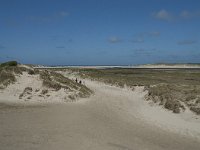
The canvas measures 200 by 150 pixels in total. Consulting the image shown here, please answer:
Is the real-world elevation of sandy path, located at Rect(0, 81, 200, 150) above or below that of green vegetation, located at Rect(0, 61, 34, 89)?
below

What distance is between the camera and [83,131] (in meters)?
15.4

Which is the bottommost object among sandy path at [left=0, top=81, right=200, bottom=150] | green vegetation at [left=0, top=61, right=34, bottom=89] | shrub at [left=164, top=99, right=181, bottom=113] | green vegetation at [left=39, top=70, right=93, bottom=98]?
sandy path at [left=0, top=81, right=200, bottom=150]

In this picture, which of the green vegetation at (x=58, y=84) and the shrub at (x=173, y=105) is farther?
the green vegetation at (x=58, y=84)

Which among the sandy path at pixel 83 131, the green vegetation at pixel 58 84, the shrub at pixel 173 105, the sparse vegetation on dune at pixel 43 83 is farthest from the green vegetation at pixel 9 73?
the shrub at pixel 173 105

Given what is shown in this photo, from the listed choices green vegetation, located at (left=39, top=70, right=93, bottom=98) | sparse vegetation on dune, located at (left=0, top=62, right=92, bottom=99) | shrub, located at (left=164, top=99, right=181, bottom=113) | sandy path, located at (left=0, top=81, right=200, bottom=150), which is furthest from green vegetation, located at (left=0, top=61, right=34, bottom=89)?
shrub, located at (left=164, top=99, right=181, bottom=113)

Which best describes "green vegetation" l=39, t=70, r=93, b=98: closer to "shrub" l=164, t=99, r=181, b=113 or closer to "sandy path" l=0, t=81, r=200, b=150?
"sandy path" l=0, t=81, r=200, b=150

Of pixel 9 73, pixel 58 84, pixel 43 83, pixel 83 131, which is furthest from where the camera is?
pixel 9 73

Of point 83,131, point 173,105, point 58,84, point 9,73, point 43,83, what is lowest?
point 83,131

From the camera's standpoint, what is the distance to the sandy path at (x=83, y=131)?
12922mm

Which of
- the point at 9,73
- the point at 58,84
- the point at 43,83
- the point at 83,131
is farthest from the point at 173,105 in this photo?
the point at 9,73

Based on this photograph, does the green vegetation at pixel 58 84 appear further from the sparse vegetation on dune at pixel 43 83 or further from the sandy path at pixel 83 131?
the sandy path at pixel 83 131

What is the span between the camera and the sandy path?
42.4 feet

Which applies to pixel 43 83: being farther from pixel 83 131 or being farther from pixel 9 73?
pixel 83 131

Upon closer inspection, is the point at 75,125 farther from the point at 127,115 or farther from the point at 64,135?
the point at 127,115
